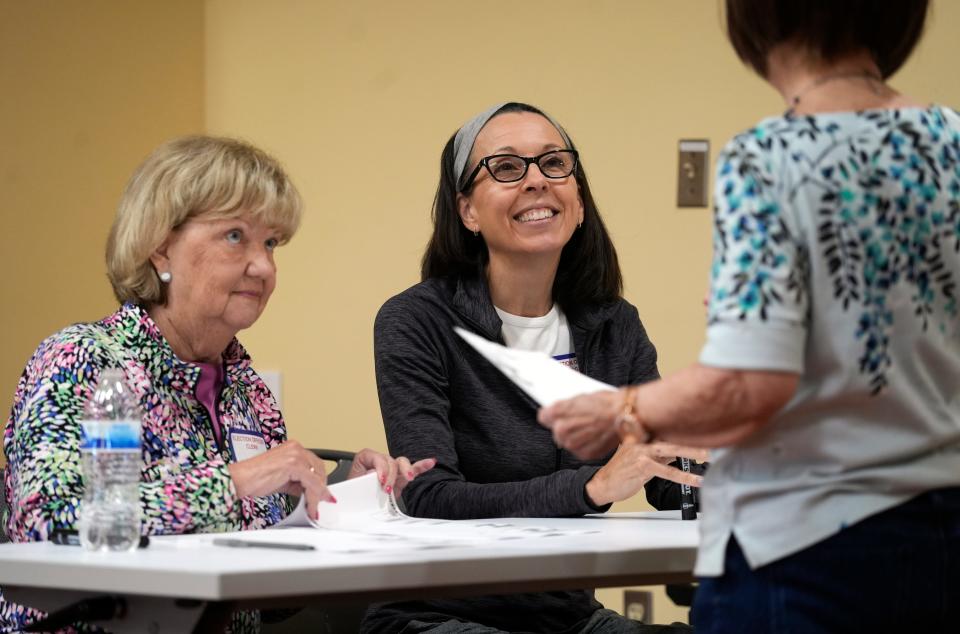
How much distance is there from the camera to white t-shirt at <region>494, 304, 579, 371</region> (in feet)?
9.06

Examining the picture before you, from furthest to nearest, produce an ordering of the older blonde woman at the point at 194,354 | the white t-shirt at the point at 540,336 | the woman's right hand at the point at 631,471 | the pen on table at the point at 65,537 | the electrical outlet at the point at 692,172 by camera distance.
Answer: the electrical outlet at the point at 692,172 → the white t-shirt at the point at 540,336 → the woman's right hand at the point at 631,471 → the older blonde woman at the point at 194,354 → the pen on table at the point at 65,537

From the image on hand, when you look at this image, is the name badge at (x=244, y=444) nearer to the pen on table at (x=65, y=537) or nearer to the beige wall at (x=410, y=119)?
the pen on table at (x=65, y=537)

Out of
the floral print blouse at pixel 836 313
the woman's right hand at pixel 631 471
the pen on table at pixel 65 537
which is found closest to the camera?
the floral print blouse at pixel 836 313

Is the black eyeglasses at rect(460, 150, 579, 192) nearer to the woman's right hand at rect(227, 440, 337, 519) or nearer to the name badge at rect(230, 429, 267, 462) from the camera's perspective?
the name badge at rect(230, 429, 267, 462)

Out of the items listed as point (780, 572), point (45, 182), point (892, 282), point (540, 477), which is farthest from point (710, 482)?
point (45, 182)

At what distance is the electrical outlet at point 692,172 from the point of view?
164 inches

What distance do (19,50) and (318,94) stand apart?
3.47ft

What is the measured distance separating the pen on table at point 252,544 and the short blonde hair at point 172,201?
70 cm

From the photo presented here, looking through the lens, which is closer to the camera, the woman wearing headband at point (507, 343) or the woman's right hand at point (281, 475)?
the woman's right hand at point (281, 475)

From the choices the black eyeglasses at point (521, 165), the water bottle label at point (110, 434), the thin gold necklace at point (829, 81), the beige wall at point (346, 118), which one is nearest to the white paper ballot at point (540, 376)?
the thin gold necklace at point (829, 81)

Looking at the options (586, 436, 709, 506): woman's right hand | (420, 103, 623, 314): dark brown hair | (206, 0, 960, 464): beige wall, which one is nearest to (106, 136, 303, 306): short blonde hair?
(420, 103, 623, 314): dark brown hair

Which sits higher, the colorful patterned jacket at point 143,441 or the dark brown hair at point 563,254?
the dark brown hair at point 563,254

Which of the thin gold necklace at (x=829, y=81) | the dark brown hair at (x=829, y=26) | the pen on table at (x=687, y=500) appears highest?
the dark brown hair at (x=829, y=26)

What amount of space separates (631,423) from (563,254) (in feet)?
5.50
